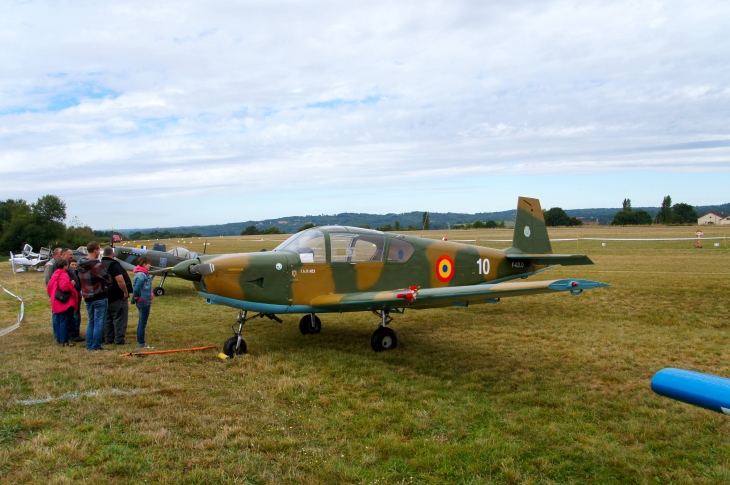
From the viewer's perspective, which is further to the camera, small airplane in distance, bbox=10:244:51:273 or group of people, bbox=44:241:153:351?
small airplane in distance, bbox=10:244:51:273

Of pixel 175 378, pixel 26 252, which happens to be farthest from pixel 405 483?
pixel 26 252

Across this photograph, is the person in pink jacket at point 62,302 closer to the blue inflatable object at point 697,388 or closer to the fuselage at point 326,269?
the fuselage at point 326,269

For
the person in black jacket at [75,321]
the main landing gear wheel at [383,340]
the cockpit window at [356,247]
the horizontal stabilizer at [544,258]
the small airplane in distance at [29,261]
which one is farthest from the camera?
the small airplane in distance at [29,261]

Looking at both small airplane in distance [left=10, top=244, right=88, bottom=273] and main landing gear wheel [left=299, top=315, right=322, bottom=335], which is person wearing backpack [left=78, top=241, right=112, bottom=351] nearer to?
main landing gear wheel [left=299, top=315, right=322, bottom=335]

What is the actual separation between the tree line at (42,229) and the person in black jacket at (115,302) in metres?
38.4

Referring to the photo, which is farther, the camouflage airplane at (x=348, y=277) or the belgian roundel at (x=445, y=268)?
the belgian roundel at (x=445, y=268)

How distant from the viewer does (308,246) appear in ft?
25.6

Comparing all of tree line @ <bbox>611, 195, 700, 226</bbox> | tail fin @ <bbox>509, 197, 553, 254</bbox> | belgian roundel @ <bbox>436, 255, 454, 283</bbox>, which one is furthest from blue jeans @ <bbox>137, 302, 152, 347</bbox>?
tree line @ <bbox>611, 195, 700, 226</bbox>

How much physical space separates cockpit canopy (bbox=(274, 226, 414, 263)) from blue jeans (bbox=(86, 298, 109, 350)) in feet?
9.41

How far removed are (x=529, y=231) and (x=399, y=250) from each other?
12.4 feet

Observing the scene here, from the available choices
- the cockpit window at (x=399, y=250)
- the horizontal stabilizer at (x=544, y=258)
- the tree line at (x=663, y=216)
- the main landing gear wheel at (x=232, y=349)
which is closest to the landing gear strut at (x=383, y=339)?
the cockpit window at (x=399, y=250)

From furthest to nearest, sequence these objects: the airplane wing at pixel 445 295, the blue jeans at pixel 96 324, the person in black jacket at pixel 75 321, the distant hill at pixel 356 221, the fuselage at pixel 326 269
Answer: the distant hill at pixel 356 221, the person in black jacket at pixel 75 321, the blue jeans at pixel 96 324, the fuselage at pixel 326 269, the airplane wing at pixel 445 295

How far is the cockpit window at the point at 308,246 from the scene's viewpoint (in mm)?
Answer: 7672

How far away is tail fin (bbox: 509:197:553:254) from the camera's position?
1060cm
